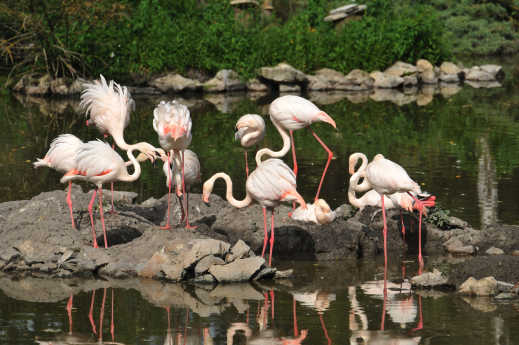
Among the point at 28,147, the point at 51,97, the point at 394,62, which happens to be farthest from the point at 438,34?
the point at 28,147

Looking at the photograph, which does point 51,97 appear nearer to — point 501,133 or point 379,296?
point 501,133

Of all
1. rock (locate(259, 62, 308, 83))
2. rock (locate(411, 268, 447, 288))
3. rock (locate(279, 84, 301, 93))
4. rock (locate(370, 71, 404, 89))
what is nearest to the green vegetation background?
rock (locate(370, 71, 404, 89))

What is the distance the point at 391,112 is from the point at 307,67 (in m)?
7.84

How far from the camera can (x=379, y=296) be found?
26.6 feet

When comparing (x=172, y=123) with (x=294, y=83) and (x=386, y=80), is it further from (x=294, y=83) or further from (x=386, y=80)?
(x=386, y=80)

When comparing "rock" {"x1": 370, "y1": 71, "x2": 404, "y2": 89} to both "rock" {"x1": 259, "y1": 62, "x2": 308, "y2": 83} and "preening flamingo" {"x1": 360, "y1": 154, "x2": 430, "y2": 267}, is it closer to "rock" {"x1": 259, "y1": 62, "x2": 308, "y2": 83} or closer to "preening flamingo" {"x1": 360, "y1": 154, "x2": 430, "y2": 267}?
"rock" {"x1": 259, "y1": 62, "x2": 308, "y2": 83}

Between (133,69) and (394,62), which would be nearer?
(133,69)

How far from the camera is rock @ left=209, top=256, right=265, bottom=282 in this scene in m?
8.49

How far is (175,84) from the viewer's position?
94.1ft

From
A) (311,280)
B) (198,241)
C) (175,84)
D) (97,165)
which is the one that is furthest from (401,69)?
(198,241)

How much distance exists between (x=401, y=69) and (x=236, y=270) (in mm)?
23902

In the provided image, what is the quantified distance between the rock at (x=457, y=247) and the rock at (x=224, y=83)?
19788 millimetres

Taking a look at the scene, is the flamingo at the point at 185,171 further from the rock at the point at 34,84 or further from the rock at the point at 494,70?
the rock at the point at 494,70

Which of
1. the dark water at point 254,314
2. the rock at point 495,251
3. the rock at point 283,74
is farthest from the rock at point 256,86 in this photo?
the dark water at point 254,314
